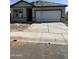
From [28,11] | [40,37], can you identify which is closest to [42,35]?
[40,37]

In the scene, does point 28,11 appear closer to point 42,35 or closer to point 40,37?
point 40,37

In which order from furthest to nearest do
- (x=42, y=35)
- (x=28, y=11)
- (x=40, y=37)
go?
(x=42, y=35)
(x=40, y=37)
(x=28, y=11)

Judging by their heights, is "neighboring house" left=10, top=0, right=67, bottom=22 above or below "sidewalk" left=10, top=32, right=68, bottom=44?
above

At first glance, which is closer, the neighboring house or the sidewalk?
the neighboring house

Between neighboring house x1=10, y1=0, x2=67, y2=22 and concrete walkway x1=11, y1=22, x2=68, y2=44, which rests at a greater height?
neighboring house x1=10, y1=0, x2=67, y2=22

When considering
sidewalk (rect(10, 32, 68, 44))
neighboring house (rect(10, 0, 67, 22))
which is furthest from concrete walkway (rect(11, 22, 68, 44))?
neighboring house (rect(10, 0, 67, 22))

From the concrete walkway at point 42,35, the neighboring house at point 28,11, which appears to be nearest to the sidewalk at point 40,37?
the concrete walkway at point 42,35

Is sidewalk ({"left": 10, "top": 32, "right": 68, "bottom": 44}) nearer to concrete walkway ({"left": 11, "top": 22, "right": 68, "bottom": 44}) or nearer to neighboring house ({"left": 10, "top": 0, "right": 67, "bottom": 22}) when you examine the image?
concrete walkway ({"left": 11, "top": 22, "right": 68, "bottom": 44})
